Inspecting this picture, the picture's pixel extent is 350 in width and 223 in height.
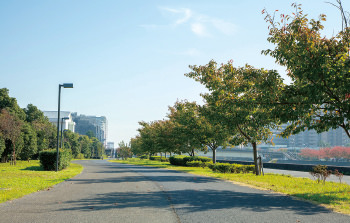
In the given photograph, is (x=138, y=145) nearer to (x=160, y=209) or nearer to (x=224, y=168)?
(x=224, y=168)

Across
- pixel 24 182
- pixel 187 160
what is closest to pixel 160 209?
pixel 24 182

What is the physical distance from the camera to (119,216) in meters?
7.72

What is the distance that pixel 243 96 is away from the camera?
55.3 feet

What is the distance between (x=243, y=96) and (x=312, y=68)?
236 inches

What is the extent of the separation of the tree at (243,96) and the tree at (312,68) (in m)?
0.71

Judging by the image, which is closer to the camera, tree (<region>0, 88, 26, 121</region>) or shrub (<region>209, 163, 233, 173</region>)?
shrub (<region>209, 163, 233, 173</region>)

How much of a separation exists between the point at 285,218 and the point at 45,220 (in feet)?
18.0

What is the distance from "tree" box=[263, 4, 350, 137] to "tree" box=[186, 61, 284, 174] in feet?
2.32

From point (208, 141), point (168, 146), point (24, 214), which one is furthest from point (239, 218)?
point (168, 146)

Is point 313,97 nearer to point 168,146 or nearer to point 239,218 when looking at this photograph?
point 239,218

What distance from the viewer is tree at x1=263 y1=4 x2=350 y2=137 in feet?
36.1

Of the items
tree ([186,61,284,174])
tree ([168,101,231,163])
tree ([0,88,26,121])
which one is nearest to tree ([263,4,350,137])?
tree ([186,61,284,174])

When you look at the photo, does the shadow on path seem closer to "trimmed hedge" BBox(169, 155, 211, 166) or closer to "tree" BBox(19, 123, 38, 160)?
"trimmed hedge" BBox(169, 155, 211, 166)

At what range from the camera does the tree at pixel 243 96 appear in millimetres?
13133
